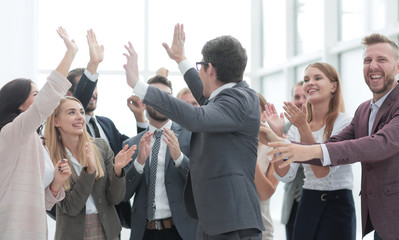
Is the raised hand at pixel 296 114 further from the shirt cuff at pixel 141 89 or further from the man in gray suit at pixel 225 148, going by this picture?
the shirt cuff at pixel 141 89

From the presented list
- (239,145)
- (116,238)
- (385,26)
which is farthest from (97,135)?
(385,26)

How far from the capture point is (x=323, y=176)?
109 inches

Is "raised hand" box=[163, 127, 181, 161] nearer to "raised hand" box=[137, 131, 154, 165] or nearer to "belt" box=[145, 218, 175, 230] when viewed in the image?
A: "raised hand" box=[137, 131, 154, 165]

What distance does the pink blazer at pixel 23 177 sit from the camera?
2.32 metres

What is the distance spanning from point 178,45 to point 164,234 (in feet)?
3.73

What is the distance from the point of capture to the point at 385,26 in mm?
5086

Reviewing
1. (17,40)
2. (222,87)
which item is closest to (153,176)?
(222,87)

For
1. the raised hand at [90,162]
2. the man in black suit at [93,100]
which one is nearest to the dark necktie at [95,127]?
the man in black suit at [93,100]

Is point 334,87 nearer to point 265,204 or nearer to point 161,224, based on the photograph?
point 265,204

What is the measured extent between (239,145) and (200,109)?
0.31 metres

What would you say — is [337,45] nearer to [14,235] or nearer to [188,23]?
[188,23]

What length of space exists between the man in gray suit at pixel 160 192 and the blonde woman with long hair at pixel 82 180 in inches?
4.7

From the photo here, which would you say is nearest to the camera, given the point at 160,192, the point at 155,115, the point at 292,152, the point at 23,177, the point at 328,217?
the point at 292,152

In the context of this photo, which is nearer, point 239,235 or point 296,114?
point 239,235
